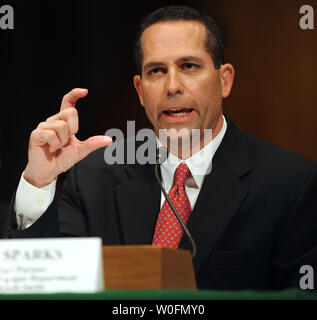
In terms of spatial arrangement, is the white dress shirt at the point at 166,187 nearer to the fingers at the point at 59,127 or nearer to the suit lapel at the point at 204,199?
the suit lapel at the point at 204,199

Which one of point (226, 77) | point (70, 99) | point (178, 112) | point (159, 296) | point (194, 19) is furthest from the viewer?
point (226, 77)

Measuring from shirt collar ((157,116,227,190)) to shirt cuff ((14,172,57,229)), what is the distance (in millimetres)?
482

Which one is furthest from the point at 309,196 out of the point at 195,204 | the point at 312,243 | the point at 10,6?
the point at 10,6

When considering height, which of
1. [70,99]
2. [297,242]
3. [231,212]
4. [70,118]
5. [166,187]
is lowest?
[297,242]

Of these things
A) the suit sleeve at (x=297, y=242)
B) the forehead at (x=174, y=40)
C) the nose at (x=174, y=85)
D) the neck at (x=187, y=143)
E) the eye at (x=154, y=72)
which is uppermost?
the forehead at (x=174, y=40)

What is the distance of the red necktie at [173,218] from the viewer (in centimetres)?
216

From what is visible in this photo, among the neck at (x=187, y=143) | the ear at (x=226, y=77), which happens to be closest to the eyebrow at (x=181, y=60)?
the ear at (x=226, y=77)

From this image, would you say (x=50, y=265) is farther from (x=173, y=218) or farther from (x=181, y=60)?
(x=181, y=60)

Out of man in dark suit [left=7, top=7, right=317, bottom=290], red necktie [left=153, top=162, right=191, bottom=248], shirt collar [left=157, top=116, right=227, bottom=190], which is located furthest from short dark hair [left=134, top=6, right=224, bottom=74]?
red necktie [left=153, top=162, right=191, bottom=248]

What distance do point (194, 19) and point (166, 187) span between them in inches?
28.2

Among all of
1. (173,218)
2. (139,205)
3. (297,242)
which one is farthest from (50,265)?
(297,242)

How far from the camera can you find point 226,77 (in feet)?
8.77
